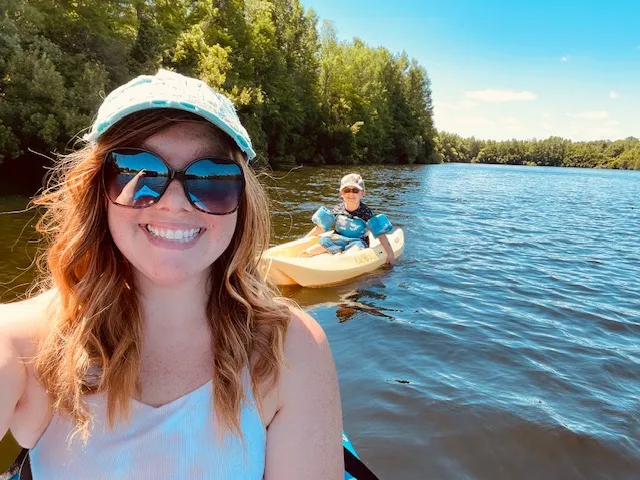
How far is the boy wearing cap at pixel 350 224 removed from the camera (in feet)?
26.0

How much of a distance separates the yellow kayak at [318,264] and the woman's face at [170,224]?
177 inches

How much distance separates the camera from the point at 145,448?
3.98 ft

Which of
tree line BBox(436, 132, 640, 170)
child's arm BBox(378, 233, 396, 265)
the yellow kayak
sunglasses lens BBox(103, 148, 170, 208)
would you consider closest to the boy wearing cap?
child's arm BBox(378, 233, 396, 265)

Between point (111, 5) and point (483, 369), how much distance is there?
1746 cm

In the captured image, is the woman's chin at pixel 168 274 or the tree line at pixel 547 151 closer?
the woman's chin at pixel 168 274

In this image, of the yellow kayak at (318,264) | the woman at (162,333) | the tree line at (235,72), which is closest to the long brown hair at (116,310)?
the woman at (162,333)

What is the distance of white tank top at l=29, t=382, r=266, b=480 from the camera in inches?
47.5

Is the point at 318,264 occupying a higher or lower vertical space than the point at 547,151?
lower

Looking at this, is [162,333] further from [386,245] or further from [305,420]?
[386,245]

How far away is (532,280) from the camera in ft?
25.1

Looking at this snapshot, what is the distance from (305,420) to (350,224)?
690 cm

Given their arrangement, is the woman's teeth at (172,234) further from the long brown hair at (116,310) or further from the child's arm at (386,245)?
the child's arm at (386,245)

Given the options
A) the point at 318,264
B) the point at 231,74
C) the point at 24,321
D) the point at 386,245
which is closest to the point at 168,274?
the point at 24,321

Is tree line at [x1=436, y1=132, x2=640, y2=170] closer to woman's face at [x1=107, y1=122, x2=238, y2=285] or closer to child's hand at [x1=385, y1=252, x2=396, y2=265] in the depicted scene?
child's hand at [x1=385, y1=252, x2=396, y2=265]
